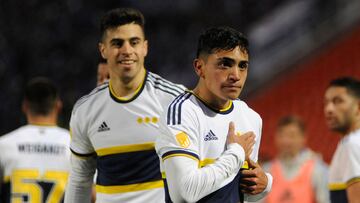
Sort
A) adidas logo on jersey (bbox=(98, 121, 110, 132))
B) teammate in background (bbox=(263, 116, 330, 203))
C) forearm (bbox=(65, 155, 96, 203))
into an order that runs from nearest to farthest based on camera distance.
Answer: adidas logo on jersey (bbox=(98, 121, 110, 132)) < forearm (bbox=(65, 155, 96, 203)) < teammate in background (bbox=(263, 116, 330, 203))

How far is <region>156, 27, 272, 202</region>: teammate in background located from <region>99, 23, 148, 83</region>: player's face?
2.51 feet

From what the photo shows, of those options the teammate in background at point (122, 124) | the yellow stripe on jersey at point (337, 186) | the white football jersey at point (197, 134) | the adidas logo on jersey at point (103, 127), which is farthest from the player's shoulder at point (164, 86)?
the yellow stripe on jersey at point (337, 186)

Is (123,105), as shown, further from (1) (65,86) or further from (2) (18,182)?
(1) (65,86)

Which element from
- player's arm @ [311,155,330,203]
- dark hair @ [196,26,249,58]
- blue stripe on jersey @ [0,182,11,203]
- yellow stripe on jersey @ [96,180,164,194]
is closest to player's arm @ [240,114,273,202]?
dark hair @ [196,26,249,58]

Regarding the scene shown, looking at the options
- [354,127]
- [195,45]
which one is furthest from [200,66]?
[195,45]

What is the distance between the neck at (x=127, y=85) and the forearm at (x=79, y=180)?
0.44 m

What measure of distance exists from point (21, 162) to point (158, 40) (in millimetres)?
9936

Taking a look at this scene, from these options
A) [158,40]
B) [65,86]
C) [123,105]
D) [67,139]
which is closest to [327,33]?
[158,40]

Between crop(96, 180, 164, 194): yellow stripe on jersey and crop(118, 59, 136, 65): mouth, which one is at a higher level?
crop(118, 59, 136, 65): mouth

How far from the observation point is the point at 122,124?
14.9ft

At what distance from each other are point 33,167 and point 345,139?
226cm

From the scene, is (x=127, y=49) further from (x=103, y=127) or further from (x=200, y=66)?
(x=200, y=66)

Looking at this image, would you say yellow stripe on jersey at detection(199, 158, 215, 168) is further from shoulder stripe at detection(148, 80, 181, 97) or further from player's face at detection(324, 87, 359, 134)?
player's face at detection(324, 87, 359, 134)

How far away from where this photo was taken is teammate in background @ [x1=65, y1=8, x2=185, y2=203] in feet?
14.6
